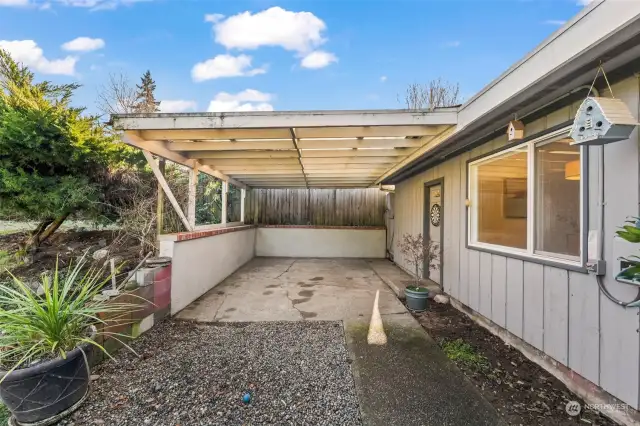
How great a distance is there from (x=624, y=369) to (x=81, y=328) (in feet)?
13.7

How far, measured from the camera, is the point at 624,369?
1.89m

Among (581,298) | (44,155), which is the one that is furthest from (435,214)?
(44,155)

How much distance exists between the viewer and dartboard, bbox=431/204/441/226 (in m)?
5.32

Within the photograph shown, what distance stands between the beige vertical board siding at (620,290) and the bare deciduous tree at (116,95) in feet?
43.2

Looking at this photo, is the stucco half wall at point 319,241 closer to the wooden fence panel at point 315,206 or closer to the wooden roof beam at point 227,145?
the wooden fence panel at point 315,206

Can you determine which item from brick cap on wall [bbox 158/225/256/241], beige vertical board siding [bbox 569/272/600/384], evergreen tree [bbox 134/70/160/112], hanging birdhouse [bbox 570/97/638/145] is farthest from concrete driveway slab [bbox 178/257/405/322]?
evergreen tree [bbox 134/70/160/112]

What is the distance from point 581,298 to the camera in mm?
2240

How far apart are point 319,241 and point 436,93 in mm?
7876

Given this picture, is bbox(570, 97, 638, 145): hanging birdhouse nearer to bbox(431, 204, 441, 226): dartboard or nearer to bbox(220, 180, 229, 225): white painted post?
bbox(431, 204, 441, 226): dartboard

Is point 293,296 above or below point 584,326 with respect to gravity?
below

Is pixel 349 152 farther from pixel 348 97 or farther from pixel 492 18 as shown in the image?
pixel 348 97

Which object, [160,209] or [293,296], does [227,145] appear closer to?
[160,209]

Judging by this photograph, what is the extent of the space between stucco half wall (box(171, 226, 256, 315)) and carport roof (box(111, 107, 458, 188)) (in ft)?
4.82

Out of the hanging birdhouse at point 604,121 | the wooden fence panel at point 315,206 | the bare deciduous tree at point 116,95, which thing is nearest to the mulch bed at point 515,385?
the hanging birdhouse at point 604,121
